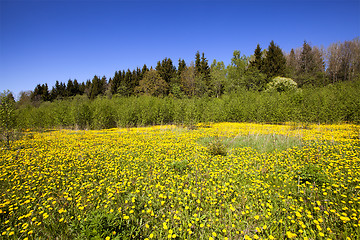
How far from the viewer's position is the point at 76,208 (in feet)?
9.44

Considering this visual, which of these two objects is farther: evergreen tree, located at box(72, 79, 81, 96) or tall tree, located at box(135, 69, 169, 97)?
evergreen tree, located at box(72, 79, 81, 96)

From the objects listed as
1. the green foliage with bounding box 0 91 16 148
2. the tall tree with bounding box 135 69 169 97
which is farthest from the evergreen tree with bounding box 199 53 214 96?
the green foliage with bounding box 0 91 16 148

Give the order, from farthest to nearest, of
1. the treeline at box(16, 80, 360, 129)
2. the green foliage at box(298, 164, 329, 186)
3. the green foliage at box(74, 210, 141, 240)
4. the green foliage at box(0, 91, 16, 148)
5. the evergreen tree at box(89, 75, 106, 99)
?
1. the evergreen tree at box(89, 75, 106, 99)
2. the treeline at box(16, 80, 360, 129)
3. the green foliage at box(0, 91, 16, 148)
4. the green foliage at box(298, 164, 329, 186)
5. the green foliage at box(74, 210, 141, 240)

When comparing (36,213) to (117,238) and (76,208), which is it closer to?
(76,208)

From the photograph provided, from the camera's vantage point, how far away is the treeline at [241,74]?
3422 cm

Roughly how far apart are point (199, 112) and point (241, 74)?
1051 inches

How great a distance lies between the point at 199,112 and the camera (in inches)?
594

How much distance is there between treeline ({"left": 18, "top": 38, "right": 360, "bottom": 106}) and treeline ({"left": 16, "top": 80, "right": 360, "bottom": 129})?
45.7 ft

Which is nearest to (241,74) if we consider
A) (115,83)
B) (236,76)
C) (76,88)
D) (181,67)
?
(236,76)

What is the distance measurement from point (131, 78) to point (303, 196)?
167ft

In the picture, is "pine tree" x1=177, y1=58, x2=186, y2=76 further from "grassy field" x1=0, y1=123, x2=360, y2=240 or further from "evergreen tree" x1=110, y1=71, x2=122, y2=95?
"grassy field" x1=0, y1=123, x2=360, y2=240

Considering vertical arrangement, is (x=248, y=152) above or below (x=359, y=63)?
below

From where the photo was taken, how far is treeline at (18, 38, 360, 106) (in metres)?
34.2

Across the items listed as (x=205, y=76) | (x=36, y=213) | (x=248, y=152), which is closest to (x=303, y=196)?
(x=248, y=152)
